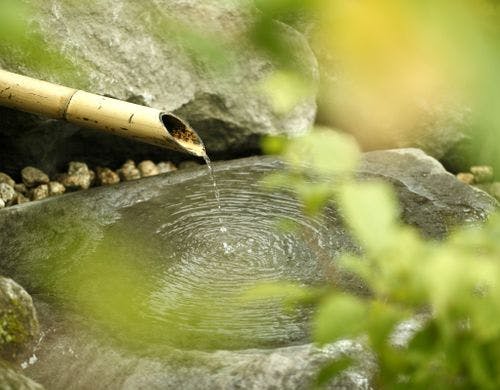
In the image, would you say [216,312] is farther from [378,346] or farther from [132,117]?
[378,346]

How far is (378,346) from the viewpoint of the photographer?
82 cm

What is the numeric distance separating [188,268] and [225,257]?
0.23 m

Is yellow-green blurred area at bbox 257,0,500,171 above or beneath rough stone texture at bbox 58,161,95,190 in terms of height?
above

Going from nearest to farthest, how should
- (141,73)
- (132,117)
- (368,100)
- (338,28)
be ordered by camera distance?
(338,28), (368,100), (132,117), (141,73)

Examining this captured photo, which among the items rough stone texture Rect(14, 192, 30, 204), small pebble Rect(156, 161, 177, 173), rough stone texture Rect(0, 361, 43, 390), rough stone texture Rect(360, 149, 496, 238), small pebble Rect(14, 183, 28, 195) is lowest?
rough stone texture Rect(14, 192, 30, 204)

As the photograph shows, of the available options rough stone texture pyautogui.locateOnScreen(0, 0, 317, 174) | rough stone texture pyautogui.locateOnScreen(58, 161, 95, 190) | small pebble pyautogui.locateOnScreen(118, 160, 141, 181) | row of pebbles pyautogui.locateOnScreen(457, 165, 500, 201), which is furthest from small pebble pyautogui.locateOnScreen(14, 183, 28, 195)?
row of pebbles pyautogui.locateOnScreen(457, 165, 500, 201)

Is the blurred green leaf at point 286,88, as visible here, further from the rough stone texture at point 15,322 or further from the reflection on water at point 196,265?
the rough stone texture at point 15,322

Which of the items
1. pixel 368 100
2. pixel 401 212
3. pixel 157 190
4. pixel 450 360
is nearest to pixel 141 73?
pixel 157 190

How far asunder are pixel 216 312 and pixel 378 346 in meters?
2.20

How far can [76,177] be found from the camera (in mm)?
4516

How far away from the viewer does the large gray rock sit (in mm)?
2484

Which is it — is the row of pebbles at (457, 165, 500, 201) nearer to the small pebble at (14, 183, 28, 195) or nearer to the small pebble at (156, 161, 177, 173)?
the small pebble at (156, 161, 177, 173)

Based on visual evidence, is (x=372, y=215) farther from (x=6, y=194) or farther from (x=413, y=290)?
(x=6, y=194)

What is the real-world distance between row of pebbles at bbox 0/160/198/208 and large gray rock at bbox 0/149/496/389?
55 centimetres
